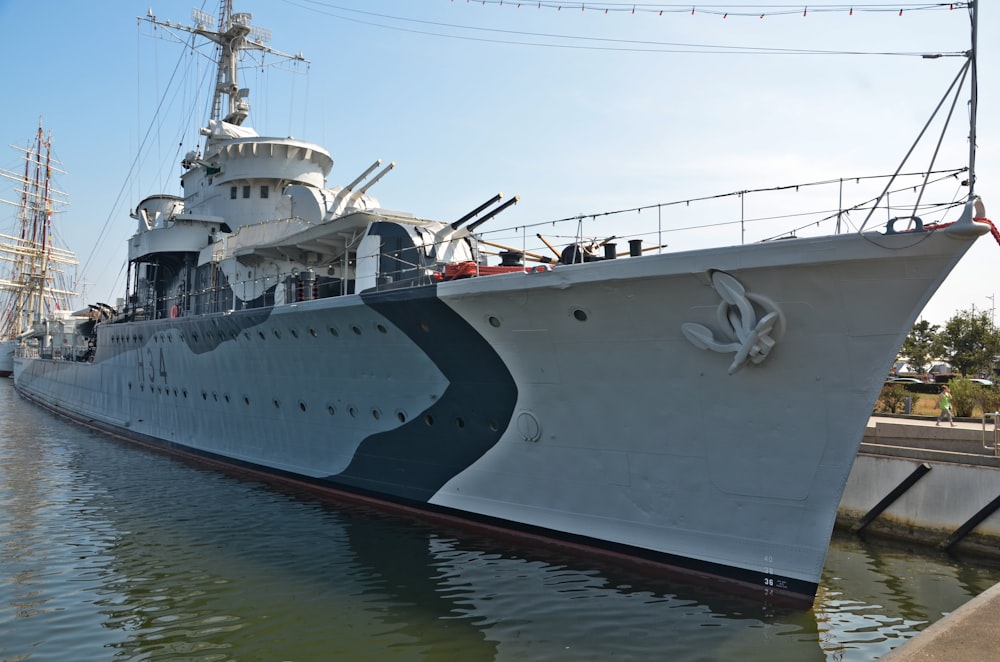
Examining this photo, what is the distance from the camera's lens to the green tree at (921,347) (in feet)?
119

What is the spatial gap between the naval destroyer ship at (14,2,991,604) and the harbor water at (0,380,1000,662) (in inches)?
Result: 25.2

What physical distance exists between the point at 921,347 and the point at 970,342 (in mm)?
4017

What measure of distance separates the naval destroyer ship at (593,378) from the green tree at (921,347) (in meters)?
32.5

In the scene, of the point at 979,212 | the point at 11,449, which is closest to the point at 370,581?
the point at 979,212

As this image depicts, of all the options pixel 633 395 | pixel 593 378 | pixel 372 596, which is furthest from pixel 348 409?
pixel 633 395

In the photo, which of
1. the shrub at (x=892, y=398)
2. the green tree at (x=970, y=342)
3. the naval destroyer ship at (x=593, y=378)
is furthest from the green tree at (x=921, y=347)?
the naval destroyer ship at (x=593, y=378)

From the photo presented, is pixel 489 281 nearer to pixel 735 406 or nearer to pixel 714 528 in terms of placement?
pixel 735 406

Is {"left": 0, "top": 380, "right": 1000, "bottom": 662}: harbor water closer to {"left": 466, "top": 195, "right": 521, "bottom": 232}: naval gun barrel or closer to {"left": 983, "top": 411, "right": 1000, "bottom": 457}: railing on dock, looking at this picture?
{"left": 983, "top": 411, "right": 1000, "bottom": 457}: railing on dock

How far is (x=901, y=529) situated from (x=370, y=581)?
8937 millimetres

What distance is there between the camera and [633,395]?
26.0ft

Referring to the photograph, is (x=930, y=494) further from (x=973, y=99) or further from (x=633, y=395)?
(x=973, y=99)

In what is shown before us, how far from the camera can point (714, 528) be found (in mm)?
7531

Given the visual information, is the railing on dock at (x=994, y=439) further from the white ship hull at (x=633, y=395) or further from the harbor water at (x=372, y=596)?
the white ship hull at (x=633, y=395)

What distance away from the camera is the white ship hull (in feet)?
22.2
